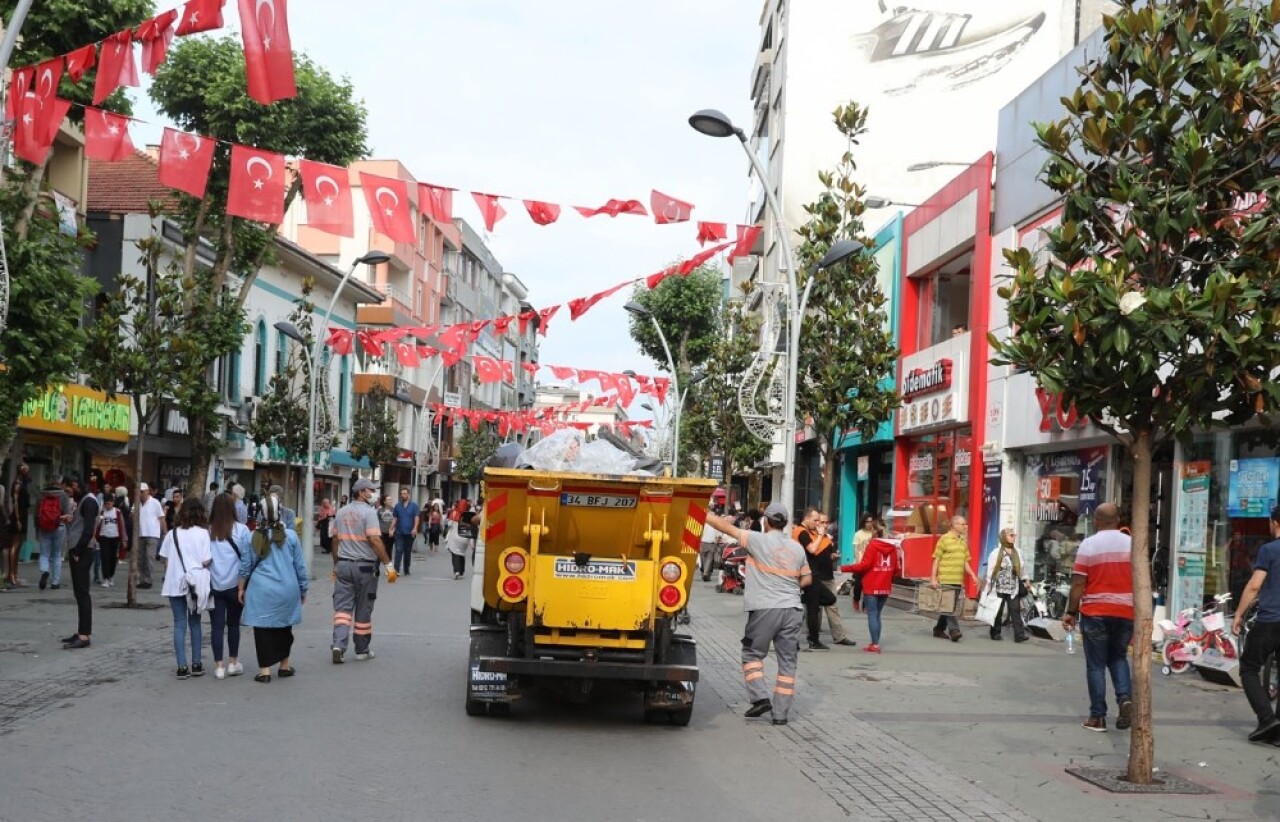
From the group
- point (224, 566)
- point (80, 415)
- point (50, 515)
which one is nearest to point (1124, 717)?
point (224, 566)

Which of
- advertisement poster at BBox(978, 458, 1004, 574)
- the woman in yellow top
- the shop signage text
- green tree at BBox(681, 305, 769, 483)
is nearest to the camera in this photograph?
the woman in yellow top

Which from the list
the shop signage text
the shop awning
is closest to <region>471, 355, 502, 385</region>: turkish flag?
the shop signage text

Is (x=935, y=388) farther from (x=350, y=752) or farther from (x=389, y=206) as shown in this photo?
(x=350, y=752)

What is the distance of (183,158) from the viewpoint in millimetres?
15305

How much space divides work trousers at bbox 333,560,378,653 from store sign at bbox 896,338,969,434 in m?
14.3

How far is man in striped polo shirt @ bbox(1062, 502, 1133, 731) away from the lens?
36.5 ft

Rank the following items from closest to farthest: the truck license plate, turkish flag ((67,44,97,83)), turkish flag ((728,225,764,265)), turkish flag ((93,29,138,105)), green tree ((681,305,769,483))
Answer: the truck license plate < turkish flag ((93,29,138,105)) < turkish flag ((67,44,97,83)) < turkish flag ((728,225,764,265)) < green tree ((681,305,769,483))

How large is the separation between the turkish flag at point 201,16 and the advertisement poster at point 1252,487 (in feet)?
38.3

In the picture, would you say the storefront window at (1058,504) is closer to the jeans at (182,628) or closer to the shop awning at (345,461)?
the jeans at (182,628)

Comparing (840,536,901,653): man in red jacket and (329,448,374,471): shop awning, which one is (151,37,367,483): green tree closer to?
(840,536,901,653): man in red jacket

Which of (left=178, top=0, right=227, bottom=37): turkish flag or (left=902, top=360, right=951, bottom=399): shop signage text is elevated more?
(left=178, top=0, right=227, bottom=37): turkish flag

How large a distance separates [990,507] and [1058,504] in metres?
2.57

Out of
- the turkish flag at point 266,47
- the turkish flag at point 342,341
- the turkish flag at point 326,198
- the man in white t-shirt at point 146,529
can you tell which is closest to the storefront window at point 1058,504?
the turkish flag at point 326,198

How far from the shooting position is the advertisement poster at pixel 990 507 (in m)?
23.8
